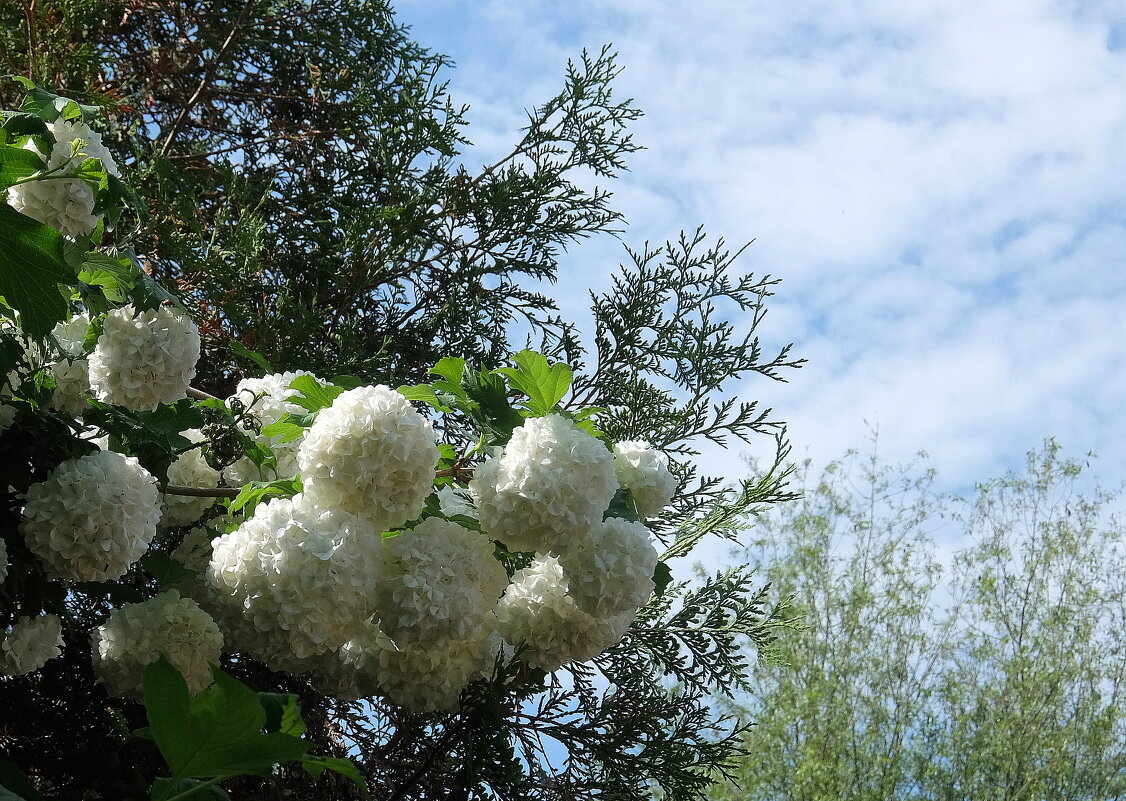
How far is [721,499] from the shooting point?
83.7 inches

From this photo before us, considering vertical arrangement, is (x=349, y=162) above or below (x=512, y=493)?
above

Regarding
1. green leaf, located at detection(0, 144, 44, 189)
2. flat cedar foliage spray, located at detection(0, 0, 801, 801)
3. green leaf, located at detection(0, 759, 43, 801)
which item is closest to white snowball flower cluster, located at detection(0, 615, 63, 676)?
flat cedar foliage spray, located at detection(0, 0, 801, 801)

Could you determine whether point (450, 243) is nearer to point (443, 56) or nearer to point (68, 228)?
point (443, 56)

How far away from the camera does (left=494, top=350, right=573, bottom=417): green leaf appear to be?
4.05ft

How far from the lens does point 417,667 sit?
1.24 m

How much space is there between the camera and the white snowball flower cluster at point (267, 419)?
1377 mm

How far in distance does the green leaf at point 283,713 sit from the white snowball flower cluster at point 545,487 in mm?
384

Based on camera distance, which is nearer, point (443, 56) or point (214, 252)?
point (214, 252)

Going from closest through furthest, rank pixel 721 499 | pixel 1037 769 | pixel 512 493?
pixel 512 493, pixel 721 499, pixel 1037 769

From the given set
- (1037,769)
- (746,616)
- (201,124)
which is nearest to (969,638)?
(1037,769)

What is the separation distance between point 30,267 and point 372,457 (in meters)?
0.38

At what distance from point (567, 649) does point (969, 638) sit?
6838 mm

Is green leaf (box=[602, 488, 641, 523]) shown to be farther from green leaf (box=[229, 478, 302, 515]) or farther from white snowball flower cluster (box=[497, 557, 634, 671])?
green leaf (box=[229, 478, 302, 515])

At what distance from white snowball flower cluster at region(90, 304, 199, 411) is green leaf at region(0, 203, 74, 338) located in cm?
Answer: 18
